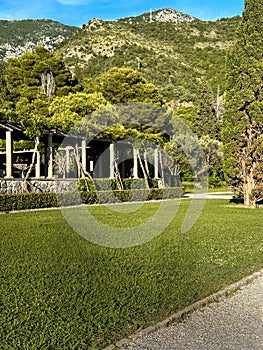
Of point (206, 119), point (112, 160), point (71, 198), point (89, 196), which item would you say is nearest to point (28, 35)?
point (206, 119)

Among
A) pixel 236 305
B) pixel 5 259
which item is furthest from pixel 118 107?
pixel 236 305

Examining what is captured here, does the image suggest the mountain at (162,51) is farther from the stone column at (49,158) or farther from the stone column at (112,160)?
the stone column at (49,158)

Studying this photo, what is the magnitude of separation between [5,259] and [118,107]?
74.1 feet

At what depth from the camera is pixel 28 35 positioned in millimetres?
84688

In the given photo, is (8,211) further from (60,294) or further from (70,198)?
(60,294)

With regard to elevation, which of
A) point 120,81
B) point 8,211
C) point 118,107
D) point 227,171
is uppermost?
point 120,81

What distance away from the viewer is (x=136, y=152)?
24.1m

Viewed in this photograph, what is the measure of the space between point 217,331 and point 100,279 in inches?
72.7

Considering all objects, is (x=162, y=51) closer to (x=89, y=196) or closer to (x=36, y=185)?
(x=36, y=185)

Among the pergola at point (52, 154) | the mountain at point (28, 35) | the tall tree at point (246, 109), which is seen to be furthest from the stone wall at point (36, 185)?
→ the mountain at point (28, 35)

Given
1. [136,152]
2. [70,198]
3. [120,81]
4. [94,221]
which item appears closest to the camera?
[94,221]

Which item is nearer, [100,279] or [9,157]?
[100,279]

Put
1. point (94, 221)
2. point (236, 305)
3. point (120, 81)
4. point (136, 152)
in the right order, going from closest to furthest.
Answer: point (236, 305)
point (94, 221)
point (136, 152)
point (120, 81)

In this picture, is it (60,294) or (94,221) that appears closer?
(60,294)
